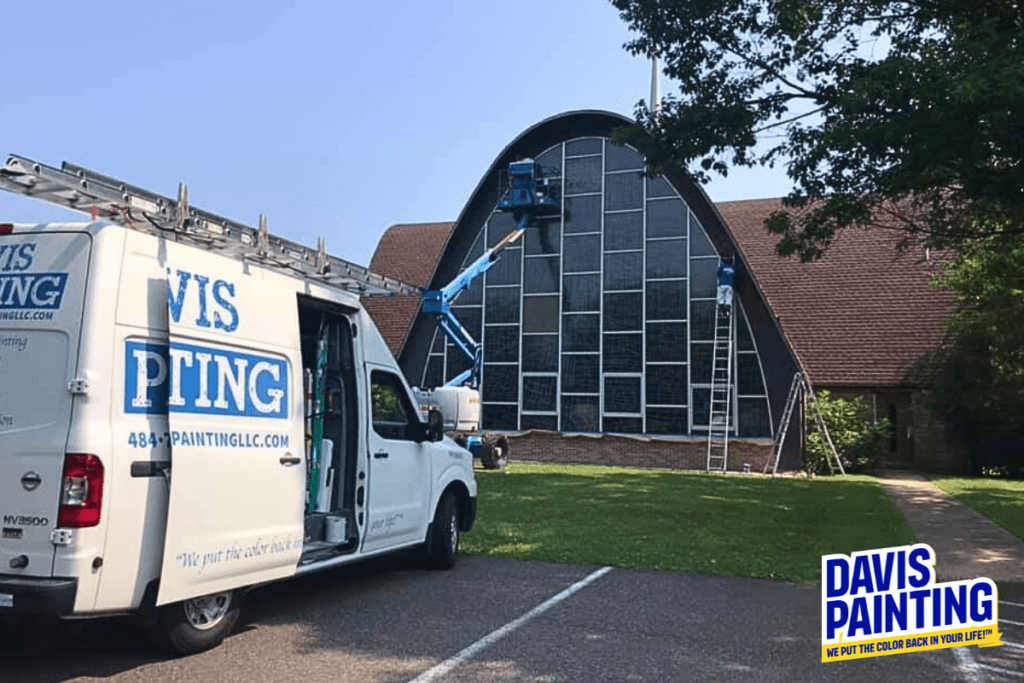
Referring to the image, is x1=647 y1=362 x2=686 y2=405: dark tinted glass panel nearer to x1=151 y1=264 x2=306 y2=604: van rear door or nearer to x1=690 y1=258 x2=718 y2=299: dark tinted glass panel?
x1=690 y1=258 x2=718 y2=299: dark tinted glass panel

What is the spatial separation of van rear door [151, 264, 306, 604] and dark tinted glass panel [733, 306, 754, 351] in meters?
19.3

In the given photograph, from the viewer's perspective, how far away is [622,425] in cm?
2480

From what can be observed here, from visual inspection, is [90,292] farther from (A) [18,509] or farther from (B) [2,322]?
(A) [18,509]

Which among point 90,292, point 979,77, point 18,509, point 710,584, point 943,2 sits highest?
point 943,2

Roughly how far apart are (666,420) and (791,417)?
350 cm

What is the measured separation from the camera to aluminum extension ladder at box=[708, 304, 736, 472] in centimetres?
2327

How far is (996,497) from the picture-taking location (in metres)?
16.7

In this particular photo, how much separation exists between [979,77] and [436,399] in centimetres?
1472

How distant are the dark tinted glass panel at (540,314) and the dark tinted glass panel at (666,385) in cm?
343

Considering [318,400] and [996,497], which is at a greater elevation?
[318,400]

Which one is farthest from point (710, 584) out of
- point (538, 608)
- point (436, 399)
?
point (436, 399)

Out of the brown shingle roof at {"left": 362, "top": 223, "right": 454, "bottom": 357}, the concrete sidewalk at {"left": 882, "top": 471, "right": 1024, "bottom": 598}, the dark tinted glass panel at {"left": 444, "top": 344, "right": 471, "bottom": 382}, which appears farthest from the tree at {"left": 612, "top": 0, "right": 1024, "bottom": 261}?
the brown shingle roof at {"left": 362, "top": 223, "right": 454, "bottom": 357}

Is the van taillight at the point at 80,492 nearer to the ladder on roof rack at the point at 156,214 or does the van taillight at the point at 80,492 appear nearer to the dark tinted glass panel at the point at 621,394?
the ladder on roof rack at the point at 156,214

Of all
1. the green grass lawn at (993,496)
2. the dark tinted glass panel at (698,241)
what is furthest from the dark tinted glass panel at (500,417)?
the green grass lawn at (993,496)
